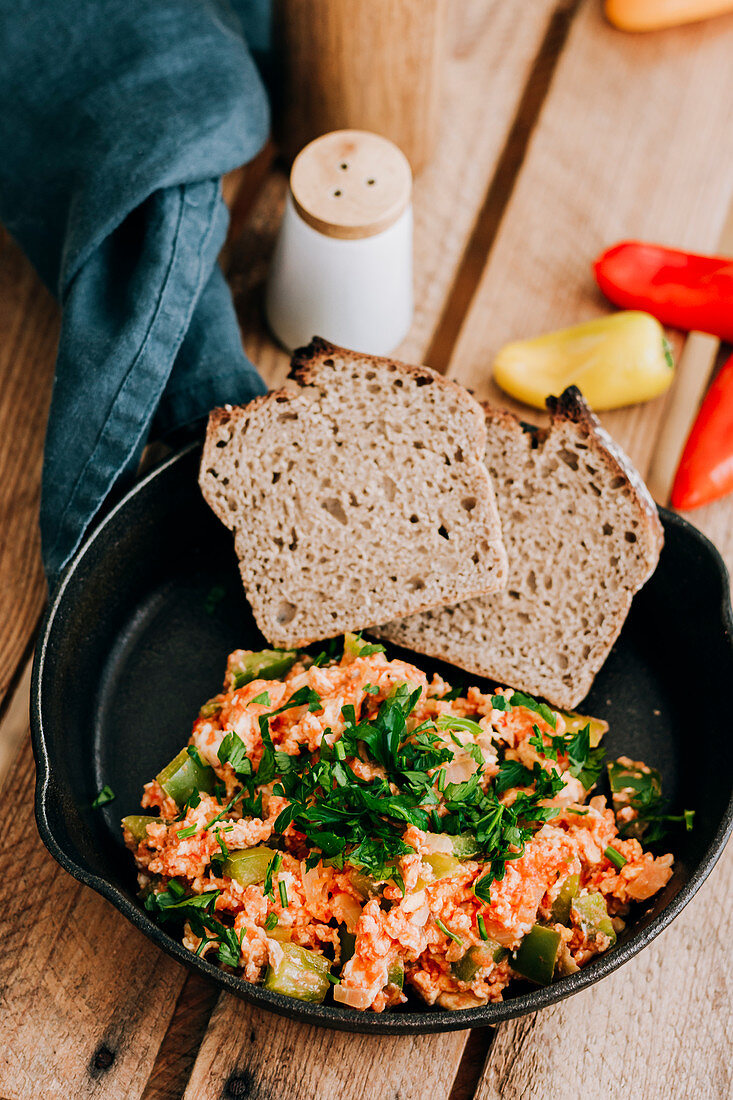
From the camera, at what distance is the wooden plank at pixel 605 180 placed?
2.73m

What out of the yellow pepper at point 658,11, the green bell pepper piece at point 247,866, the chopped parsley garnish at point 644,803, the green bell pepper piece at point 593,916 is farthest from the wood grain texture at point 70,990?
the yellow pepper at point 658,11

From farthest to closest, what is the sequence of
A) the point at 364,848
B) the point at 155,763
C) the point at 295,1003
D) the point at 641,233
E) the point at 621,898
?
the point at 641,233 < the point at 155,763 < the point at 621,898 < the point at 364,848 < the point at 295,1003

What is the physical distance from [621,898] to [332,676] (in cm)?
71

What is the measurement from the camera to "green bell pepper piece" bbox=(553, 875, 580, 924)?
181 centimetres

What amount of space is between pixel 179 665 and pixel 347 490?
581 millimetres

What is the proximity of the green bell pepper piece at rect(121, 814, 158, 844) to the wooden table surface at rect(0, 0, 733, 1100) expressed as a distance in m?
0.22

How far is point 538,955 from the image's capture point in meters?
1.74

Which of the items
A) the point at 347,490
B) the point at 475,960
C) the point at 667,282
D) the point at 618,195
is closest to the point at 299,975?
the point at 475,960

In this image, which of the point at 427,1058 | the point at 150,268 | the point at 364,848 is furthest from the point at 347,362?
the point at 427,1058

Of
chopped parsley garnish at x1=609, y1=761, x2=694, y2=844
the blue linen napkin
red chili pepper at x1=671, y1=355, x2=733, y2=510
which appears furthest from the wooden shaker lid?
chopped parsley garnish at x1=609, y1=761, x2=694, y2=844

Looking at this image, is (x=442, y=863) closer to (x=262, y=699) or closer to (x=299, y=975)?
(x=299, y=975)

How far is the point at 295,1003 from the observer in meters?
1.60

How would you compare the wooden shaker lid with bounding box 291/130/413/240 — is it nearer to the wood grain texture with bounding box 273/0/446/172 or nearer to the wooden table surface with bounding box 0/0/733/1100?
the wood grain texture with bounding box 273/0/446/172

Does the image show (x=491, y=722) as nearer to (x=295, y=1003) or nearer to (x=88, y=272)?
(x=295, y=1003)
